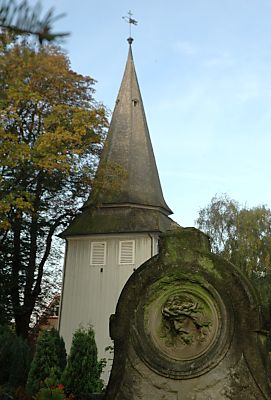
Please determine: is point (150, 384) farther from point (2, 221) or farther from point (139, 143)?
point (139, 143)

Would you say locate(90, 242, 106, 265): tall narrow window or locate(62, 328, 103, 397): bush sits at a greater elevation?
locate(90, 242, 106, 265): tall narrow window

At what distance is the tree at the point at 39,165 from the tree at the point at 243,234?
9.64m

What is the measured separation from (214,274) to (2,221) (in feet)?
32.5

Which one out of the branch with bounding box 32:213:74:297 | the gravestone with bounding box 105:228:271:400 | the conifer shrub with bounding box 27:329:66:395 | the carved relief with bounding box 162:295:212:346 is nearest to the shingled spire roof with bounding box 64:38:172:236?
the branch with bounding box 32:213:74:297

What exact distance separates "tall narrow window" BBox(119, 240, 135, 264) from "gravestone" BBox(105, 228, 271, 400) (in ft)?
53.2

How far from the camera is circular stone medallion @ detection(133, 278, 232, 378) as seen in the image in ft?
23.1

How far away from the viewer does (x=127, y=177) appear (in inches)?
995

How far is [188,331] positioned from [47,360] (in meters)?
7.98

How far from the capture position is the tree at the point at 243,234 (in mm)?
28453

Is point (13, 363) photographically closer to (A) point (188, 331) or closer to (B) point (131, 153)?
(A) point (188, 331)

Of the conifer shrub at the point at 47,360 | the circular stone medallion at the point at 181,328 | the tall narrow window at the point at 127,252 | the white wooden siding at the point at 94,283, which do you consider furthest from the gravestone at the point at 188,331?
the tall narrow window at the point at 127,252

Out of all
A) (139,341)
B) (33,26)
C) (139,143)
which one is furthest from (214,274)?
(139,143)

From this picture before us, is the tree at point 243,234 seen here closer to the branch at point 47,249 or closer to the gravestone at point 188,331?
the branch at point 47,249

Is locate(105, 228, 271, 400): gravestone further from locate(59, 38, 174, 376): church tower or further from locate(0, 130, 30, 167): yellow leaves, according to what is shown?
locate(59, 38, 174, 376): church tower
